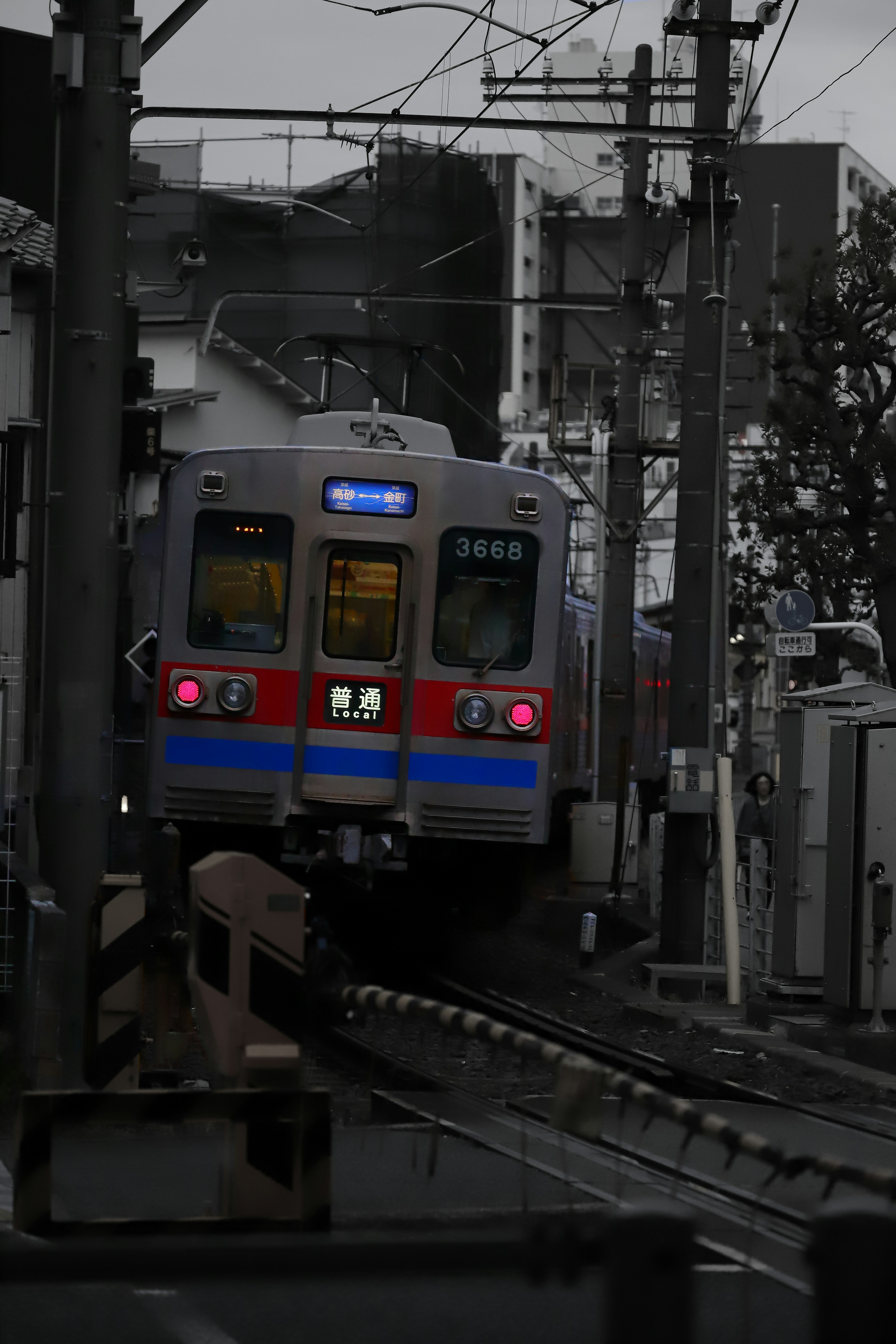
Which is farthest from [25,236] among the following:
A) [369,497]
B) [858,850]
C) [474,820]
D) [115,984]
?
[115,984]

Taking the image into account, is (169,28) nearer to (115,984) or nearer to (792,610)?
(115,984)

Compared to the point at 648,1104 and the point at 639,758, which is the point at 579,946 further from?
the point at 639,758

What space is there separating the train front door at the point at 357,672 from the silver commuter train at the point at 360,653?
0.01 meters

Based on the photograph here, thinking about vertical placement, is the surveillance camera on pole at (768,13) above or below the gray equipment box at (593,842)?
above

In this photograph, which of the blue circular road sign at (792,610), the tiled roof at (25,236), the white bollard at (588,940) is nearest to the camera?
the tiled roof at (25,236)

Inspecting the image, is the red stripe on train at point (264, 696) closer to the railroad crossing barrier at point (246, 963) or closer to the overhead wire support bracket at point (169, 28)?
the overhead wire support bracket at point (169, 28)

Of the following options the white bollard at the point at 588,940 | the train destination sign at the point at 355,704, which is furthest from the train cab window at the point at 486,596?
the white bollard at the point at 588,940

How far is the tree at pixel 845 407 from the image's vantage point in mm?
23297

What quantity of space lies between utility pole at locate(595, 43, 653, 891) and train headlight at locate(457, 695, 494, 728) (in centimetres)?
715

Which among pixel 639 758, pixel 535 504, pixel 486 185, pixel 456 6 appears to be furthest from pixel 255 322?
pixel 535 504

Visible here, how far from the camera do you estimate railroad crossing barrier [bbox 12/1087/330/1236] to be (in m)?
5.11

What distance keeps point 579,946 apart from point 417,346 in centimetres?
510

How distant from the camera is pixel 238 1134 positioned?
5.41 metres

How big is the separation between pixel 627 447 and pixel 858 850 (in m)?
9.96
